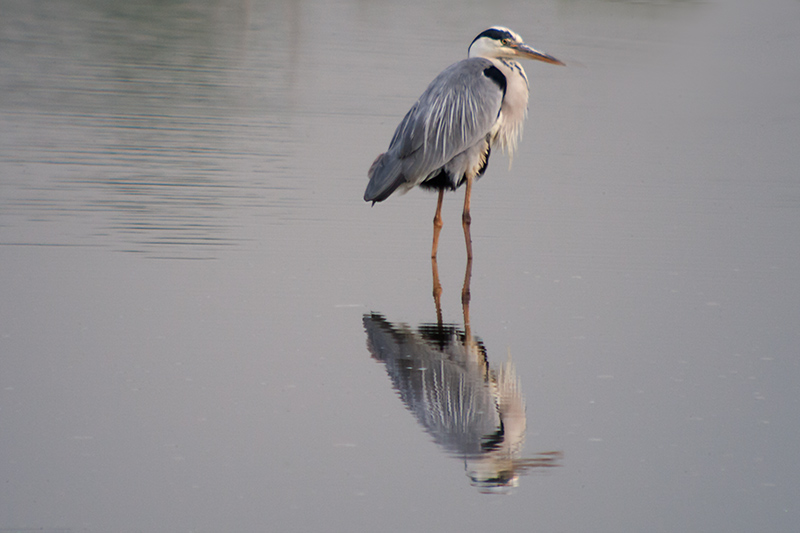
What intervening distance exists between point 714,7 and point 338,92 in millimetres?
19524

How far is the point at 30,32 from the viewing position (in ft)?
70.7

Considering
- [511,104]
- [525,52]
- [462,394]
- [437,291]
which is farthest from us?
[525,52]

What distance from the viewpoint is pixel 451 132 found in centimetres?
838

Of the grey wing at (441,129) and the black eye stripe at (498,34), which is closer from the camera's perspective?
the grey wing at (441,129)

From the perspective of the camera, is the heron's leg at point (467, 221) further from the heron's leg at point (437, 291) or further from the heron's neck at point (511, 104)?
the heron's neck at point (511, 104)

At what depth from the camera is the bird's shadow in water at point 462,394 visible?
189 inches

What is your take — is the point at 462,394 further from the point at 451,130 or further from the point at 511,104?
the point at 511,104

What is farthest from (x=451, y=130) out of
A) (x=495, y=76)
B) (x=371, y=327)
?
(x=371, y=327)

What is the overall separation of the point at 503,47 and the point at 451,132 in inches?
38.7

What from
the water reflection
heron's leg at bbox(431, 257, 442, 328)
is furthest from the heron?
the water reflection

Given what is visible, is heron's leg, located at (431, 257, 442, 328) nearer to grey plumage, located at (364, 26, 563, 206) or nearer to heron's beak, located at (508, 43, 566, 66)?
grey plumage, located at (364, 26, 563, 206)

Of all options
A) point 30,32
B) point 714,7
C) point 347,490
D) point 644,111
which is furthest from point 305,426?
point 714,7

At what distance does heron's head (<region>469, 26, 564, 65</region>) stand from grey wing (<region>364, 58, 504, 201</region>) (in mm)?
473

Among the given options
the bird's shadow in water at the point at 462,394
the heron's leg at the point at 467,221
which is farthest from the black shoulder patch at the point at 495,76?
the bird's shadow in water at the point at 462,394
